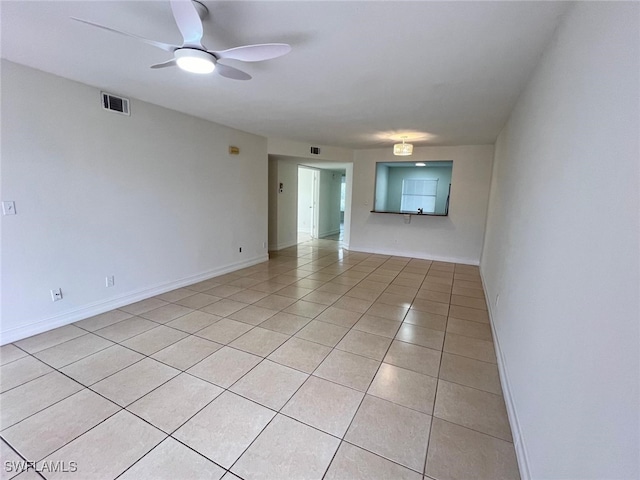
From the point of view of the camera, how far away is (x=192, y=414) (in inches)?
69.8

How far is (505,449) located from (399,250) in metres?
5.09

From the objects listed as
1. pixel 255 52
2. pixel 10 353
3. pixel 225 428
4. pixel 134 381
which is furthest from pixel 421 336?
pixel 10 353

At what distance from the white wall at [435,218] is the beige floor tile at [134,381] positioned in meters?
5.23

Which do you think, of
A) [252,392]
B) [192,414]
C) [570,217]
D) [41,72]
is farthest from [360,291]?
[41,72]

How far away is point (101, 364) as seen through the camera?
7.38 feet

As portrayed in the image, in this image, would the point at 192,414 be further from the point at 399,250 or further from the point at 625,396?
the point at 399,250

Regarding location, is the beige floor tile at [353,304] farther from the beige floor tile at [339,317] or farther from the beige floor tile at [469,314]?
the beige floor tile at [469,314]

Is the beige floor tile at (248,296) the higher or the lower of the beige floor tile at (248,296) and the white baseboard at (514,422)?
the lower

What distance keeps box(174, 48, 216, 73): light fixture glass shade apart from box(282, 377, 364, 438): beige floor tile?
2247 millimetres

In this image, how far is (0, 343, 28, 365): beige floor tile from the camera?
89.6 inches

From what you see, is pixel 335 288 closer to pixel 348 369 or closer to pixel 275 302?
pixel 275 302

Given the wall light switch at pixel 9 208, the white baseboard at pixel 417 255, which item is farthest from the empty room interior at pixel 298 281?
the white baseboard at pixel 417 255

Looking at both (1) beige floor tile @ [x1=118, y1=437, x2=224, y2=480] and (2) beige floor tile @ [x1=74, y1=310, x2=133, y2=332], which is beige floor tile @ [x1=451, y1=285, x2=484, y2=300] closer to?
(1) beige floor tile @ [x1=118, y1=437, x2=224, y2=480]

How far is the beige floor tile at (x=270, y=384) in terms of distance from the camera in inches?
75.4
